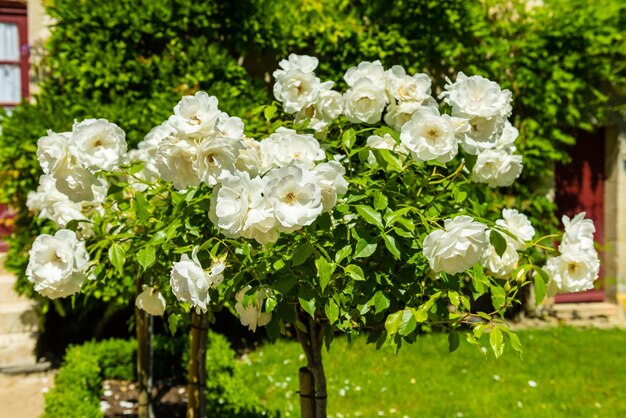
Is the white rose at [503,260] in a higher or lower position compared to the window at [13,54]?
lower

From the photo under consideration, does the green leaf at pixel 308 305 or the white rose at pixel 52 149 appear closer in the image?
the green leaf at pixel 308 305

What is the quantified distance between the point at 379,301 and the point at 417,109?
2.53 ft

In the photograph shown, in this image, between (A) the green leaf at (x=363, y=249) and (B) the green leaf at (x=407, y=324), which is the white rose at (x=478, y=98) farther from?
(B) the green leaf at (x=407, y=324)

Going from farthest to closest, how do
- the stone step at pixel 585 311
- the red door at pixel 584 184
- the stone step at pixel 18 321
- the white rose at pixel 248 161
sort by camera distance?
1. the red door at pixel 584 184
2. the stone step at pixel 585 311
3. the stone step at pixel 18 321
4. the white rose at pixel 248 161

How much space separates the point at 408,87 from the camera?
8.77 feet

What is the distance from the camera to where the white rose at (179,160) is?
219 cm

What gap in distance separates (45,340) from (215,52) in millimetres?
3133

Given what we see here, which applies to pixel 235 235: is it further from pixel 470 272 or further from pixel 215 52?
pixel 215 52

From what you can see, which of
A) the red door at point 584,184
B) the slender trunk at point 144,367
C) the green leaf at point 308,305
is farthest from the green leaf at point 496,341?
the red door at point 584,184

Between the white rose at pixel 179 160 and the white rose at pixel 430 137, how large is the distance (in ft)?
2.23

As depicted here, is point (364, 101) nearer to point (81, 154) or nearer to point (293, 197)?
point (293, 197)

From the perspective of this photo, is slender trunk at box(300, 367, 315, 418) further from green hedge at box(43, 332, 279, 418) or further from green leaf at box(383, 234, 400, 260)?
green hedge at box(43, 332, 279, 418)

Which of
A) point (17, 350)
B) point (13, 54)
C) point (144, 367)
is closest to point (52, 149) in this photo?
point (144, 367)

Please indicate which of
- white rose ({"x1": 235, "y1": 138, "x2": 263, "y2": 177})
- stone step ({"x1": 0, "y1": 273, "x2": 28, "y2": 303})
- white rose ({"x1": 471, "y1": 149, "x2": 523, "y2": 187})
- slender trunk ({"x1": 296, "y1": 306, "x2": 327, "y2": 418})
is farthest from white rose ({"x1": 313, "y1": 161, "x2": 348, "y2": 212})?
stone step ({"x1": 0, "y1": 273, "x2": 28, "y2": 303})
